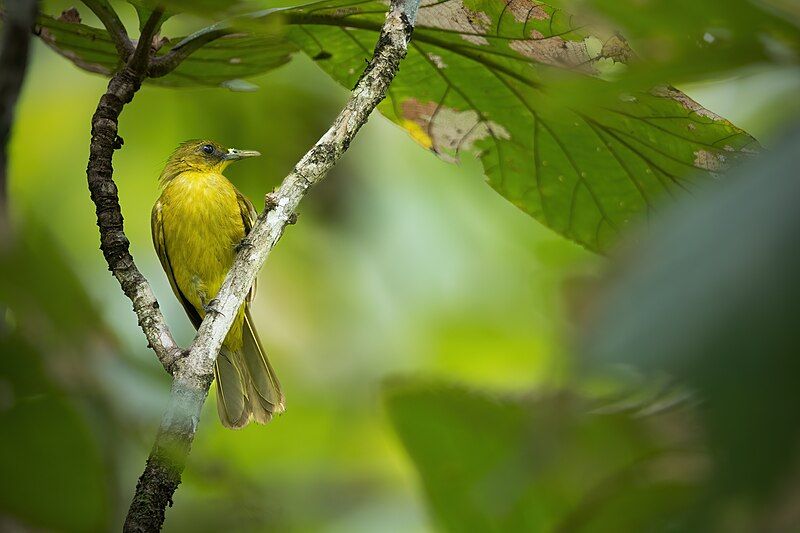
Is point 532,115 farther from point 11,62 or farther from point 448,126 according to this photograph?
point 11,62

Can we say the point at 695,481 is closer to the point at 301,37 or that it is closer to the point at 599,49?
the point at 599,49

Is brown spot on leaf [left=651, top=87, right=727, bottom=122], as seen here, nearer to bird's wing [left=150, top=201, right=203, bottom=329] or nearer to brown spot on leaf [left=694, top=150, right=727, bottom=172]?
brown spot on leaf [left=694, top=150, right=727, bottom=172]

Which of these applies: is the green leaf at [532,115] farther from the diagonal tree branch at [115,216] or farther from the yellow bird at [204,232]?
the yellow bird at [204,232]

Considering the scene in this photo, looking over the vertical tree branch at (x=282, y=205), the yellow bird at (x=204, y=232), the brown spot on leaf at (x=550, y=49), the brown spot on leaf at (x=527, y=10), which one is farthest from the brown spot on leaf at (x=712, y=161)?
the yellow bird at (x=204, y=232)

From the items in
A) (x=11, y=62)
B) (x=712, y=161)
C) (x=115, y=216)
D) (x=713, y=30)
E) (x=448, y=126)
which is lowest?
(x=713, y=30)

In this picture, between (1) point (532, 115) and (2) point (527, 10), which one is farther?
(1) point (532, 115)

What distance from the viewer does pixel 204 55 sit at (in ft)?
8.06

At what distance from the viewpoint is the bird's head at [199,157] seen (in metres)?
4.17

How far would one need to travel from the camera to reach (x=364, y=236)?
14.6 feet

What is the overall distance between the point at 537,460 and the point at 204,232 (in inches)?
140

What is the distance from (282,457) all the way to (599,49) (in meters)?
1.93

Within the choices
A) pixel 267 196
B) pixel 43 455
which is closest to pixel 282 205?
pixel 267 196

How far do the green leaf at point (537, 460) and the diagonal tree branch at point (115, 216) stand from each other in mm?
518

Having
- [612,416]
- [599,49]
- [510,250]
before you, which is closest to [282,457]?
[510,250]
